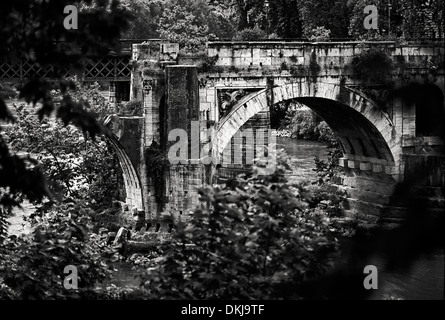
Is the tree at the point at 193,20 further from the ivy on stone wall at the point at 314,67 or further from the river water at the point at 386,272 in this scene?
the ivy on stone wall at the point at 314,67

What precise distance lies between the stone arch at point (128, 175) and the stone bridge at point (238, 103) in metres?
0.04

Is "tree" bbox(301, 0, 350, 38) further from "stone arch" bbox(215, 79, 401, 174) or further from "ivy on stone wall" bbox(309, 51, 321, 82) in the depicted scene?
"ivy on stone wall" bbox(309, 51, 321, 82)

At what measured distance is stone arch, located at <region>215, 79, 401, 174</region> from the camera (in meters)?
33.8

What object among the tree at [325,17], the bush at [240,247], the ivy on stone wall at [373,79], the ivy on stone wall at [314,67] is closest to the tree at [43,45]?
the bush at [240,247]

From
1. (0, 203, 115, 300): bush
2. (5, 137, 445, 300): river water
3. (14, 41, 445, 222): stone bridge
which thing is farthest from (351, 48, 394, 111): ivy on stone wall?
(0, 203, 115, 300): bush

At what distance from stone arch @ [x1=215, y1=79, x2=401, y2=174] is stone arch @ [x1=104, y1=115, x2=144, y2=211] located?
2.72 metres

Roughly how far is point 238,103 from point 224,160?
33.6 feet

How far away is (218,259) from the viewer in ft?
49.1

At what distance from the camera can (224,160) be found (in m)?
43.8

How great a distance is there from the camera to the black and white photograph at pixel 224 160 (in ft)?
39.4
